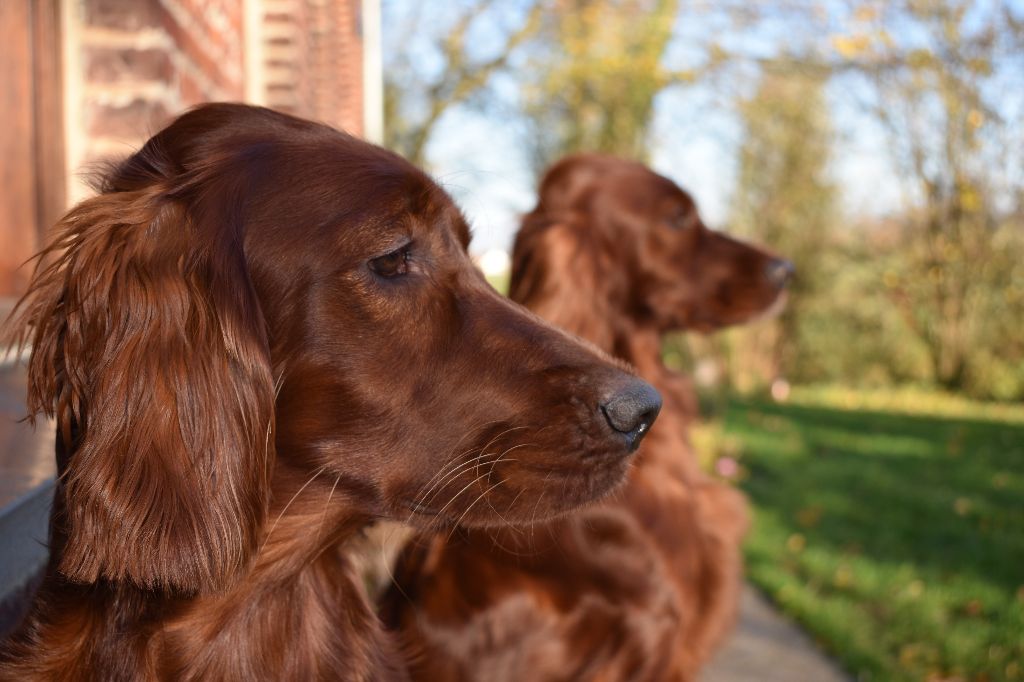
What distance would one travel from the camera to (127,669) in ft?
4.74

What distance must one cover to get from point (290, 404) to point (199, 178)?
0.38m

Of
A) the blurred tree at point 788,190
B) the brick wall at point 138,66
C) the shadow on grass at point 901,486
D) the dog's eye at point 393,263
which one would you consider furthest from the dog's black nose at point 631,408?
the blurred tree at point 788,190

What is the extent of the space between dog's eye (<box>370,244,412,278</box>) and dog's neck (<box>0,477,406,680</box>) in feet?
1.23

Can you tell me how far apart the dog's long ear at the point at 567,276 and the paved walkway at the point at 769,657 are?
1336 millimetres

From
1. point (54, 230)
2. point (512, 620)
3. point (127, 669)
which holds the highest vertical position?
point (54, 230)

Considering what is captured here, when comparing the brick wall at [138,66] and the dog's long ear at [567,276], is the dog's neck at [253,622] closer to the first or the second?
the brick wall at [138,66]

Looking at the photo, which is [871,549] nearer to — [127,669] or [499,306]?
[499,306]

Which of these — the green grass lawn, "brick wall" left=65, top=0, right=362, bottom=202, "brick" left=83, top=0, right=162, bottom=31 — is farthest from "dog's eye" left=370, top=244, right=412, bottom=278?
the green grass lawn

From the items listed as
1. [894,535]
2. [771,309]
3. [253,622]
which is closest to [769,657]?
[771,309]

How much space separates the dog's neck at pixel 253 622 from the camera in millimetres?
1467

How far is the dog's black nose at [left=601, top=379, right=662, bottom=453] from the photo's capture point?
155cm

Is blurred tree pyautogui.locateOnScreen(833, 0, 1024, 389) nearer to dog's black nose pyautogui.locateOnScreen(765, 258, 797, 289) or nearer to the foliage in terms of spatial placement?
the foliage

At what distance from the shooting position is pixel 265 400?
1452 millimetres

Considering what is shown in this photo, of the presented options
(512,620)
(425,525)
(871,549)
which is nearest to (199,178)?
(425,525)
